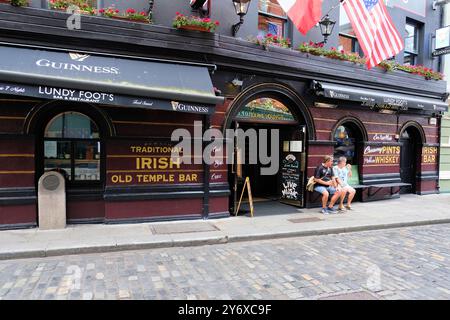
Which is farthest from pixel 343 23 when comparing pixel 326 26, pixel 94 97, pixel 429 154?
pixel 94 97

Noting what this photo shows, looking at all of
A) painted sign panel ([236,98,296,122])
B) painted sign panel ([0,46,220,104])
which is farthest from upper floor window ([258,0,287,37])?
painted sign panel ([0,46,220,104])

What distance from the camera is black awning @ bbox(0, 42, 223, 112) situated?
6766mm

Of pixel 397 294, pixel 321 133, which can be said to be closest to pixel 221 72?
pixel 321 133

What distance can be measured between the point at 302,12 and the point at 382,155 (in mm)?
6082

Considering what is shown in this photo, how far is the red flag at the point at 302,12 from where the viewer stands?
899 centimetres

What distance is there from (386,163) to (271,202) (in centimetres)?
444

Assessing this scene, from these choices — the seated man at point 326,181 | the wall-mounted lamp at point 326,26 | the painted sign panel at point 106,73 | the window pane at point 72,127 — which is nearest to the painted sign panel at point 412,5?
the wall-mounted lamp at point 326,26

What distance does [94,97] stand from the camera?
7031 millimetres

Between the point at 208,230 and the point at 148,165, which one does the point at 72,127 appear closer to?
the point at 148,165

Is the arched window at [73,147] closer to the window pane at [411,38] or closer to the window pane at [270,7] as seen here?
the window pane at [270,7]

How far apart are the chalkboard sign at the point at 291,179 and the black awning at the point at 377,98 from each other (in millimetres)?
1980
